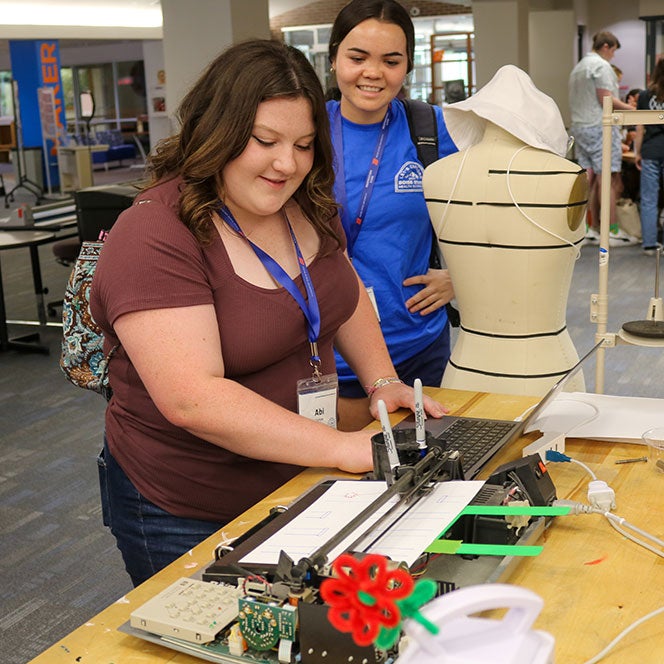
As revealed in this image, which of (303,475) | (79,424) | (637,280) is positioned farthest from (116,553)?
(637,280)

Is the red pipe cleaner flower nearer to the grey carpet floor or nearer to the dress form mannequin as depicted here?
the dress form mannequin

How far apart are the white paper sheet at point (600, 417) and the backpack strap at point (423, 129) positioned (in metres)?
0.78

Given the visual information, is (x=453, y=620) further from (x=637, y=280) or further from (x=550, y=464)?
(x=637, y=280)

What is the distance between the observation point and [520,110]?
2230mm

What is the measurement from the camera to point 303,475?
165 centimetres

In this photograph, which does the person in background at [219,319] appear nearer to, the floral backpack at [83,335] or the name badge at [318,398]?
the name badge at [318,398]

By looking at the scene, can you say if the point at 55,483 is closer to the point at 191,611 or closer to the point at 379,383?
the point at 379,383

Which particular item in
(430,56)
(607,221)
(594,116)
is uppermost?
(430,56)

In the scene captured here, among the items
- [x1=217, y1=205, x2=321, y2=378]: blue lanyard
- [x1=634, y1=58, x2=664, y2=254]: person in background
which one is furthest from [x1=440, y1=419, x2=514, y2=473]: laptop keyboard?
[x1=634, y1=58, x2=664, y2=254]: person in background

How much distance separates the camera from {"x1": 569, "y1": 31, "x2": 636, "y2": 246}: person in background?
8.45 metres

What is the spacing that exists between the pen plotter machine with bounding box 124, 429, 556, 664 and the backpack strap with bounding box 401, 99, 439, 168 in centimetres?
119

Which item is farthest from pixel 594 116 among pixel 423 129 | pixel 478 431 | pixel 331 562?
pixel 331 562

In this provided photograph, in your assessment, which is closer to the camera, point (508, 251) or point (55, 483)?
point (508, 251)

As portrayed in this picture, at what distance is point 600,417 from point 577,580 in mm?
682
